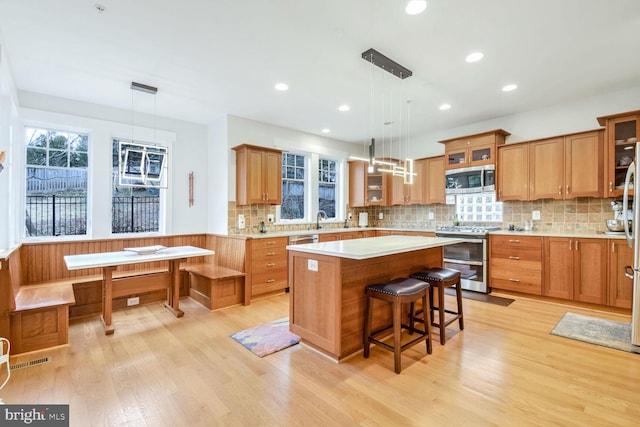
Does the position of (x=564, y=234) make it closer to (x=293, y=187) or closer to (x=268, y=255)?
(x=268, y=255)

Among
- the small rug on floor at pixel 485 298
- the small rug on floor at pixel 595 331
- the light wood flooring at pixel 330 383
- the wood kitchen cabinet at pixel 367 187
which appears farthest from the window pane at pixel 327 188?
the small rug on floor at pixel 595 331

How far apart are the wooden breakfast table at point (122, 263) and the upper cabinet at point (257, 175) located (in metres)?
1.27

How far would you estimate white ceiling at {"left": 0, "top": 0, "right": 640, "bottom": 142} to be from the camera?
2369 mm

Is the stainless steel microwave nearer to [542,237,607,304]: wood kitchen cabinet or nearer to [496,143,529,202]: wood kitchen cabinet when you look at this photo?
[496,143,529,202]: wood kitchen cabinet

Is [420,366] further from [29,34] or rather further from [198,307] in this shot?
[29,34]

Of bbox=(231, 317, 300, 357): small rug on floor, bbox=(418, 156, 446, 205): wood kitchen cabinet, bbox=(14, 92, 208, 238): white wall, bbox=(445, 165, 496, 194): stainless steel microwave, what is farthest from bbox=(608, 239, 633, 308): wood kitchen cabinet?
bbox=(14, 92, 208, 238): white wall

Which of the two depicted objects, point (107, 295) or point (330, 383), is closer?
point (330, 383)

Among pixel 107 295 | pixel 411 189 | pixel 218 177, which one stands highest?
pixel 218 177

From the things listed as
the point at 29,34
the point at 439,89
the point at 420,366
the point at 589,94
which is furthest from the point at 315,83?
the point at 589,94

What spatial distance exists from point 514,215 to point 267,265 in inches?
159

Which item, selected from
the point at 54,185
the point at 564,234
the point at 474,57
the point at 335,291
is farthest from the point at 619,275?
the point at 54,185

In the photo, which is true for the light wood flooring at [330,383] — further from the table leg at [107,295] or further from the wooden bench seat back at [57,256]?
the wooden bench seat back at [57,256]

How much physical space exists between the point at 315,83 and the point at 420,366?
3236mm

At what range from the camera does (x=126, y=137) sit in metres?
4.46
